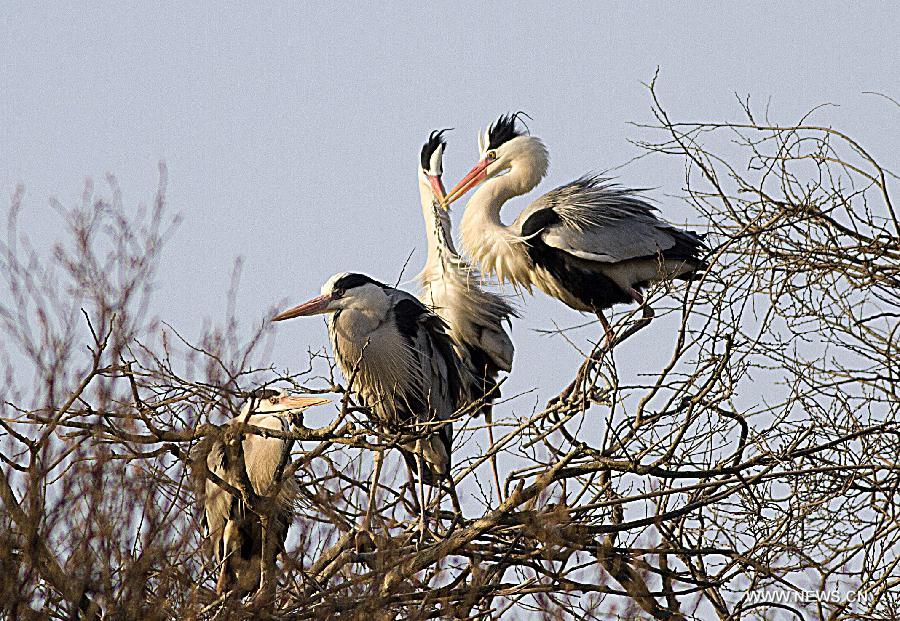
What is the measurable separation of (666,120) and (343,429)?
1558 millimetres

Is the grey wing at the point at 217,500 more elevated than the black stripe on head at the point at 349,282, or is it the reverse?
the black stripe on head at the point at 349,282

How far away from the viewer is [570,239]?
691cm

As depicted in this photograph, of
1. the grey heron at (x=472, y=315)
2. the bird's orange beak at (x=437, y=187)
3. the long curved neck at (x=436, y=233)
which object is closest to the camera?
the grey heron at (x=472, y=315)

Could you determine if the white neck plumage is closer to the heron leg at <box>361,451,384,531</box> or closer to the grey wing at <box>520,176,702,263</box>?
the grey wing at <box>520,176,702,263</box>

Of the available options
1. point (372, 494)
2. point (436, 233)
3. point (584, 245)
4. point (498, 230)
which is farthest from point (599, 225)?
point (372, 494)

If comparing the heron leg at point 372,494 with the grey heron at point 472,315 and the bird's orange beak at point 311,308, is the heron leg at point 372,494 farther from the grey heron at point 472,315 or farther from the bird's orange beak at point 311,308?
the grey heron at point 472,315

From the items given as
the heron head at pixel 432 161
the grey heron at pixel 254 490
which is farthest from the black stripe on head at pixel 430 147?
the grey heron at pixel 254 490

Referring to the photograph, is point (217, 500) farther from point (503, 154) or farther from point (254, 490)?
point (503, 154)

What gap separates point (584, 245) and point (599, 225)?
153 millimetres

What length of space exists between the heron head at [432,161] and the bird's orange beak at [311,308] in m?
2.27

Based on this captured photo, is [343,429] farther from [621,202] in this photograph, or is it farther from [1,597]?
[621,202]

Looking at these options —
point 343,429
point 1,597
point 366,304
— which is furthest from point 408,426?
point 366,304

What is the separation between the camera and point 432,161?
875 centimetres

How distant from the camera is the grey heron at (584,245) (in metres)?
6.93
